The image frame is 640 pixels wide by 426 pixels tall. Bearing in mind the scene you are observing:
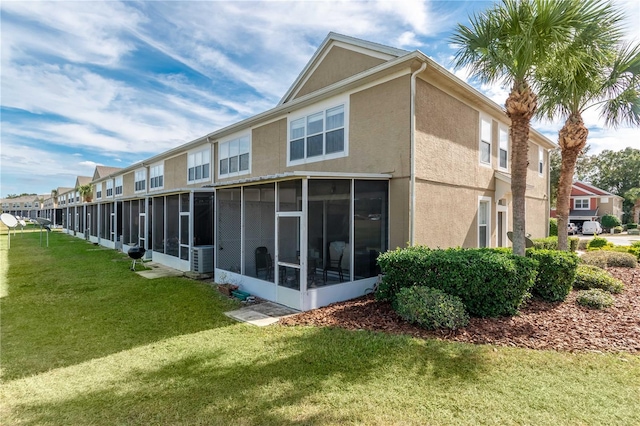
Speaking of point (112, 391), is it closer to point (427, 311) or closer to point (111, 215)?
point (427, 311)

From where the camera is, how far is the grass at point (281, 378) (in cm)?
336

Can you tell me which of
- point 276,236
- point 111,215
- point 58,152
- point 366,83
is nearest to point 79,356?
point 276,236

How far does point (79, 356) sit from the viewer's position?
4945mm

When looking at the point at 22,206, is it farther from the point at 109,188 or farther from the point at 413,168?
the point at 413,168

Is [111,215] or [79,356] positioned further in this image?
[111,215]

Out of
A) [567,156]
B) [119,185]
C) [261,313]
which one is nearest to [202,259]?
[261,313]

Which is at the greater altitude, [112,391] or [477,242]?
[477,242]

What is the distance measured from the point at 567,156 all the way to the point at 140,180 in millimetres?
25991

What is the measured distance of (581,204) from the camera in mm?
39906

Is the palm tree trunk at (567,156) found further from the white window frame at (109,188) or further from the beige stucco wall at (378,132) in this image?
the white window frame at (109,188)

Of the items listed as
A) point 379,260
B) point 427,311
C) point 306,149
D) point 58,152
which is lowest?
point 427,311

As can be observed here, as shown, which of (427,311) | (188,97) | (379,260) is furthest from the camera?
(188,97)

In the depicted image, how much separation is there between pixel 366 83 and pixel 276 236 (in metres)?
5.08

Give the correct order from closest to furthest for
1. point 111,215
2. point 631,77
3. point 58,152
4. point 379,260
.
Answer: point 379,260
point 631,77
point 111,215
point 58,152
